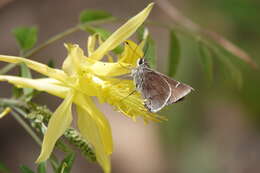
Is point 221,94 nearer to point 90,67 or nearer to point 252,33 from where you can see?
point 252,33

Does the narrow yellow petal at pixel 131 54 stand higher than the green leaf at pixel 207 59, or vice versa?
the narrow yellow petal at pixel 131 54

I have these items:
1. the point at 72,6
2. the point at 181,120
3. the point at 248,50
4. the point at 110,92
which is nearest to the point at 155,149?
the point at 181,120

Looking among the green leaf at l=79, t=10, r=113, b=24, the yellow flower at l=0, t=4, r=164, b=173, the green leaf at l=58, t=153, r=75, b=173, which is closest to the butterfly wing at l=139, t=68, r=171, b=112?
the yellow flower at l=0, t=4, r=164, b=173

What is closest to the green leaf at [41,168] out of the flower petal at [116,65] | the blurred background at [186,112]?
the flower petal at [116,65]

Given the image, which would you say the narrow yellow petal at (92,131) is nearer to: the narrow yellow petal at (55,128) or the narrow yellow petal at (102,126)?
the narrow yellow petal at (102,126)

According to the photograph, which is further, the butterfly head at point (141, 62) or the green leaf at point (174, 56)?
the green leaf at point (174, 56)

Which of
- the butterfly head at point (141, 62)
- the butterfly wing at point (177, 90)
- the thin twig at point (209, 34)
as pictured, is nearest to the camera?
the butterfly wing at point (177, 90)

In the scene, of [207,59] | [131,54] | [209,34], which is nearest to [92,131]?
[131,54]

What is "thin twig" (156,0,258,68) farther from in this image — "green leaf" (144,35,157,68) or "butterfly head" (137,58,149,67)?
"butterfly head" (137,58,149,67)

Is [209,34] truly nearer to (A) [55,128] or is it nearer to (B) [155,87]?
(B) [155,87]
